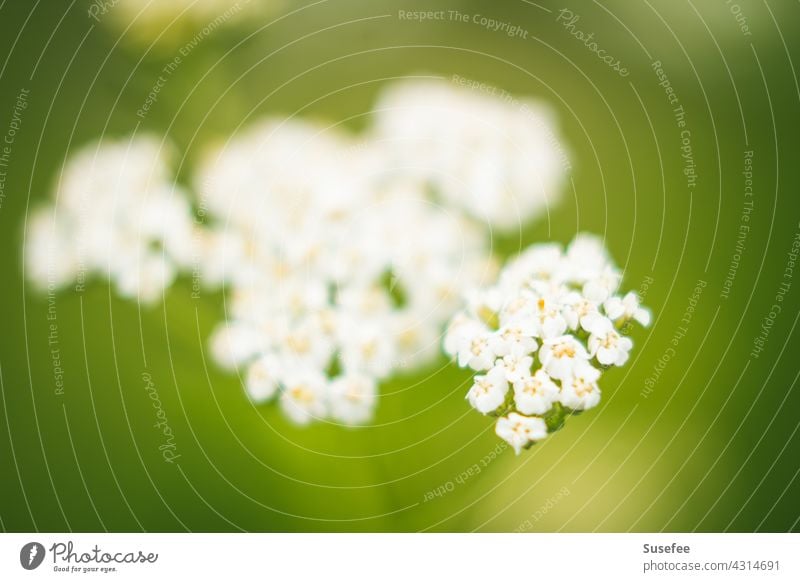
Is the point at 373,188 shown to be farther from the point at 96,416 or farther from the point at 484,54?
the point at 96,416

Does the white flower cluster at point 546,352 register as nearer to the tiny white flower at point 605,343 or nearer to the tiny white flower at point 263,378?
the tiny white flower at point 605,343

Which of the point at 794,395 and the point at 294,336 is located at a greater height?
the point at 294,336

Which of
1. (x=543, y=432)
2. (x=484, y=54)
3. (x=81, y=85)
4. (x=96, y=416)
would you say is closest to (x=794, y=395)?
(x=543, y=432)

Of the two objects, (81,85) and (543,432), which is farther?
(81,85)

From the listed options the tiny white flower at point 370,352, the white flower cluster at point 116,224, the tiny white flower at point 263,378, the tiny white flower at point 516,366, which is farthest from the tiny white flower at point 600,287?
the white flower cluster at point 116,224

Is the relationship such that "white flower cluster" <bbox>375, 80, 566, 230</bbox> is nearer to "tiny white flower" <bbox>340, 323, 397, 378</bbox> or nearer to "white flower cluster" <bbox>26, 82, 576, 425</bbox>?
"white flower cluster" <bbox>26, 82, 576, 425</bbox>
